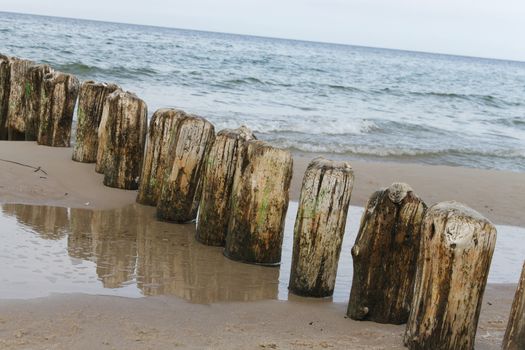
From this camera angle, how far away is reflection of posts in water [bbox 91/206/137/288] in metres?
5.09

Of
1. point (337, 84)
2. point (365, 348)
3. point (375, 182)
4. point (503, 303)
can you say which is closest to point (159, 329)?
point (365, 348)

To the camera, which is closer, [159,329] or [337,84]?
[159,329]

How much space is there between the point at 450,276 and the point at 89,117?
512cm

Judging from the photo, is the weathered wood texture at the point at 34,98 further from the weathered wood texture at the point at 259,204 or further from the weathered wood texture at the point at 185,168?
the weathered wood texture at the point at 259,204

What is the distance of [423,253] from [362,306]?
0.73m

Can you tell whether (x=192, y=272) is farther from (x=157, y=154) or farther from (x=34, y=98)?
(x=34, y=98)

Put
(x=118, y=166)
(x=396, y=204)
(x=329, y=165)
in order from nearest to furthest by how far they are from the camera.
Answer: (x=396, y=204)
(x=329, y=165)
(x=118, y=166)

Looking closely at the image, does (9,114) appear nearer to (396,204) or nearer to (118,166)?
(118,166)

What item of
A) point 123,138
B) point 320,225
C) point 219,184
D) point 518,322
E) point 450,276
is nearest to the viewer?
point 518,322

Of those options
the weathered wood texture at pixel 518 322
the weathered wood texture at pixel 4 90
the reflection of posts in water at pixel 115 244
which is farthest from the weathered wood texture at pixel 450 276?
the weathered wood texture at pixel 4 90

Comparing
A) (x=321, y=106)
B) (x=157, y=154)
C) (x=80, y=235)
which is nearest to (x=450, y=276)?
(x=80, y=235)

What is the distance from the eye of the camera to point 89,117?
8.01 meters

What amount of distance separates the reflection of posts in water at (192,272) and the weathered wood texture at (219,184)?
0.47ft

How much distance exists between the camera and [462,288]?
3971mm
